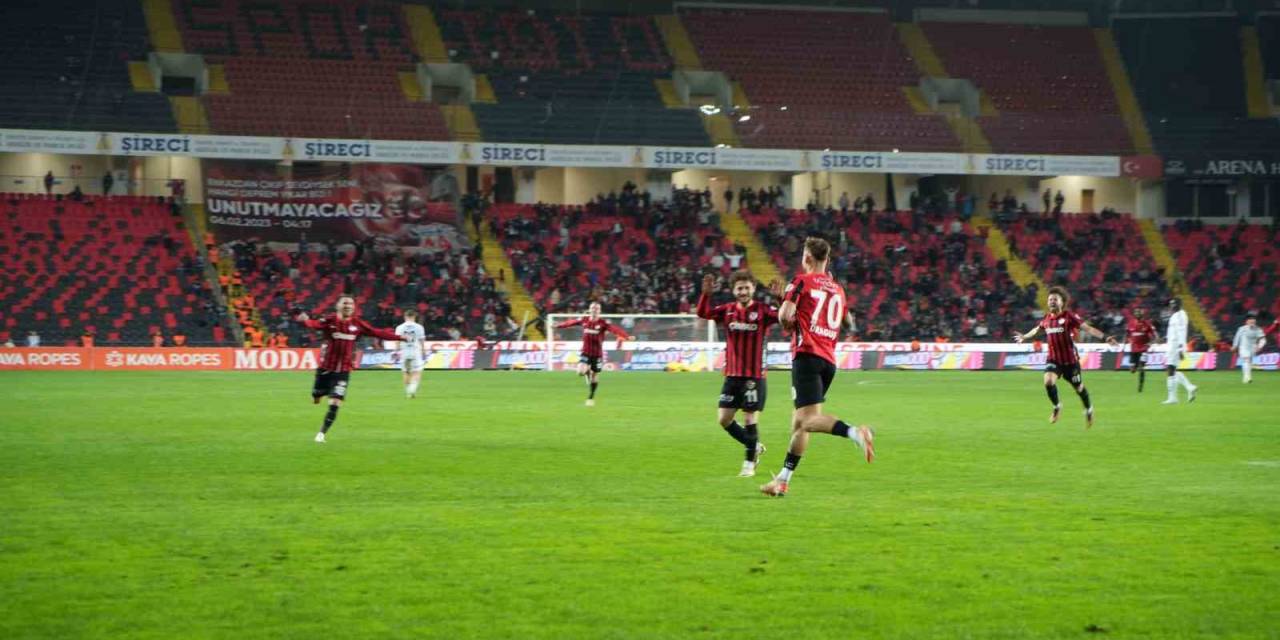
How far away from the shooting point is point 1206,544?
11.2 meters

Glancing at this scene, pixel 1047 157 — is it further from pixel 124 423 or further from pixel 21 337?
pixel 124 423

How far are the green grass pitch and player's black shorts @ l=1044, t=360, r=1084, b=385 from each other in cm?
164

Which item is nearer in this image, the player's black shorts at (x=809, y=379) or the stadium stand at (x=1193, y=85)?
the player's black shorts at (x=809, y=379)

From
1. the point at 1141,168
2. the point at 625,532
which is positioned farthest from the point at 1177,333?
the point at 1141,168

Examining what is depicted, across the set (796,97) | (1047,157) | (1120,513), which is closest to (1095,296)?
(1047,157)

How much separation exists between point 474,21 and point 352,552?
5955 cm

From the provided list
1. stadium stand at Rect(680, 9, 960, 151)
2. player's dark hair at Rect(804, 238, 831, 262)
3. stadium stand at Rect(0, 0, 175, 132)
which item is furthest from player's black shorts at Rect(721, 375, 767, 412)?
stadium stand at Rect(680, 9, 960, 151)

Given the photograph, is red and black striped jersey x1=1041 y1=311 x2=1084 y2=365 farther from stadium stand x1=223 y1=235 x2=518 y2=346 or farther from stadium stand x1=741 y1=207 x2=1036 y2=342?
stadium stand x1=741 y1=207 x2=1036 y2=342

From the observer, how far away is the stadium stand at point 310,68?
58844 mm

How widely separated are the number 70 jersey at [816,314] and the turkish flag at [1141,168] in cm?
5562

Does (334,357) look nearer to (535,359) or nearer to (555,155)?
(535,359)

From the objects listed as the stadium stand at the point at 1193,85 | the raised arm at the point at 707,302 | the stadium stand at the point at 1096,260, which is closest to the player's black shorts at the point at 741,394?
the raised arm at the point at 707,302

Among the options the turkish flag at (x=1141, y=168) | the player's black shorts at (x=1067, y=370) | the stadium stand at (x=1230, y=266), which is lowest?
the player's black shorts at (x=1067, y=370)

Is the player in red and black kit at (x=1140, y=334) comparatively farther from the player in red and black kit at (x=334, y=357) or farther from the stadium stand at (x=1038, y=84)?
the stadium stand at (x=1038, y=84)
